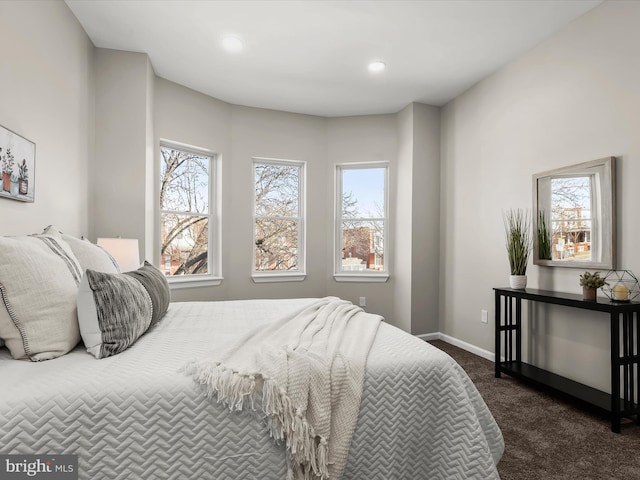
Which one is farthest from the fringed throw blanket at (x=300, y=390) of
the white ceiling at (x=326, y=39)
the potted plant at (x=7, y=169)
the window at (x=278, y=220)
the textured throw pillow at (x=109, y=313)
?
the window at (x=278, y=220)

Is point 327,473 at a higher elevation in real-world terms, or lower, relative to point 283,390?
lower

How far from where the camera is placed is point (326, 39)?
2.99 m

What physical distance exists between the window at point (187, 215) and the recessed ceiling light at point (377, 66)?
203cm

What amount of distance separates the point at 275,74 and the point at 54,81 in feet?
6.12

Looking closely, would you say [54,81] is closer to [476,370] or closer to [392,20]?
[392,20]

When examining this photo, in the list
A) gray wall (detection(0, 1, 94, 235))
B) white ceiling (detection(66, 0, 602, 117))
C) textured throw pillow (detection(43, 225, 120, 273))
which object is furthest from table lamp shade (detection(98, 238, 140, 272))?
white ceiling (detection(66, 0, 602, 117))

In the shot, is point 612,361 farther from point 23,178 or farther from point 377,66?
point 23,178

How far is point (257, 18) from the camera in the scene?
2715 mm

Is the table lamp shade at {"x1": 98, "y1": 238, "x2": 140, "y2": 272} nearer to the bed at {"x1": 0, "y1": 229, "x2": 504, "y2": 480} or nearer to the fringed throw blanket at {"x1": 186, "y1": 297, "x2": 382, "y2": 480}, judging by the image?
the bed at {"x1": 0, "y1": 229, "x2": 504, "y2": 480}

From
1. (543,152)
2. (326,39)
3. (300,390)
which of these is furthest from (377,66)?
(300,390)

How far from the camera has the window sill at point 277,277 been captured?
441 cm

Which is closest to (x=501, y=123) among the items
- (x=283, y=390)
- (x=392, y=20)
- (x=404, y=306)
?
(x=392, y=20)

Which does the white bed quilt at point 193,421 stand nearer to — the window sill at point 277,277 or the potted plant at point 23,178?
the potted plant at point 23,178

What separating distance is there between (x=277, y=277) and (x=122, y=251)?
208 centimetres
